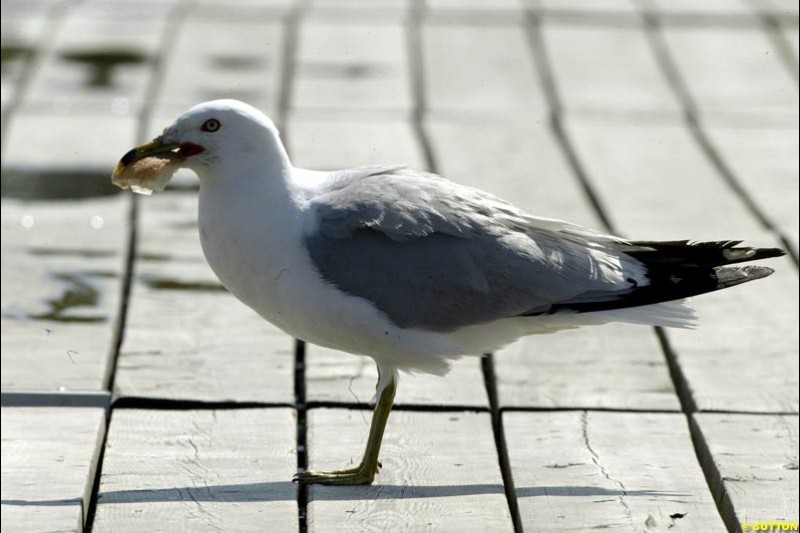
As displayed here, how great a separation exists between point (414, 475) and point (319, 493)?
0.86 ft

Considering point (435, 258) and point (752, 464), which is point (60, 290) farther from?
point (752, 464)

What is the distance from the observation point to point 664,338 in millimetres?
4562

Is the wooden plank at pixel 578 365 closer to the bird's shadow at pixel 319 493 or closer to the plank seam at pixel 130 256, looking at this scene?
the bird's shadow at pixel 319 493

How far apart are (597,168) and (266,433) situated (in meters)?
2.75

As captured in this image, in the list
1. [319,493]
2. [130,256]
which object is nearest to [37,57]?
[130,256]

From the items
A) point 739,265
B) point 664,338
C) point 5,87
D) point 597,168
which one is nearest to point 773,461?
point 739,265

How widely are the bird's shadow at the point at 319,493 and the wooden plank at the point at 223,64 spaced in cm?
324

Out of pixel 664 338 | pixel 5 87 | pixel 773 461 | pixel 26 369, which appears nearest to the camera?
pixel 773 461

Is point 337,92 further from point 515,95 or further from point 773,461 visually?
point 773,461

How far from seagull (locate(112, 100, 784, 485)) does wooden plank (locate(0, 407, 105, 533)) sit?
546 mm

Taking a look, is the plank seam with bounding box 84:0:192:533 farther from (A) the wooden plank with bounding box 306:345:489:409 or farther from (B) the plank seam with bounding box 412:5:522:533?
(B) the plank seam with bounding box 412:5:522:533

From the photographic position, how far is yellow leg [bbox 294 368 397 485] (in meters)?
3.57

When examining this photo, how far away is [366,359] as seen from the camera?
4.43m

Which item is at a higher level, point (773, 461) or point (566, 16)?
point (566, 16)
